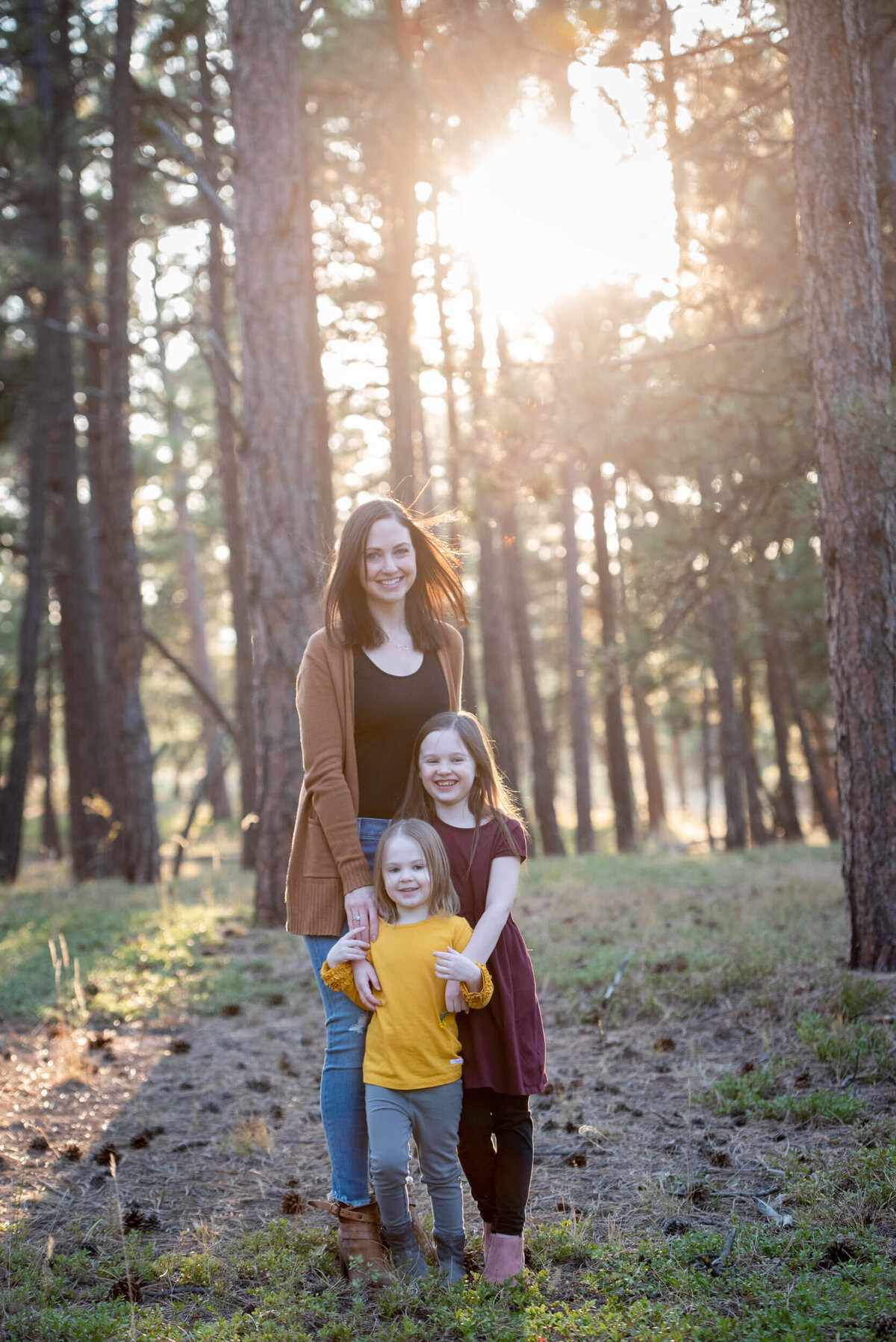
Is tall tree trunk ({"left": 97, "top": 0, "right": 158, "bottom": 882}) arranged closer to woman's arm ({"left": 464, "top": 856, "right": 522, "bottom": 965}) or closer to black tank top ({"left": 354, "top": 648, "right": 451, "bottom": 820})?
black tank top ({"left": 354, "top": 648, "right": 451, "bottom": 820})

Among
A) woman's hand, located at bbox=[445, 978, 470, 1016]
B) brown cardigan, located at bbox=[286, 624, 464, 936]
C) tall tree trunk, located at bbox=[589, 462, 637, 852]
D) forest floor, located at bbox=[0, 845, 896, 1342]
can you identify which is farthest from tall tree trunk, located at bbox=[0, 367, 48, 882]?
woman's hand, located at bbox=[445, 978, 470, 1016]

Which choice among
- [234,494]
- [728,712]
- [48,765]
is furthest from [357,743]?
[48,765]

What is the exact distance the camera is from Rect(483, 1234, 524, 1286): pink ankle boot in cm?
303

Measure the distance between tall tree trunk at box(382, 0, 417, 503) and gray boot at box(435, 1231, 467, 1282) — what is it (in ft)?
29.8

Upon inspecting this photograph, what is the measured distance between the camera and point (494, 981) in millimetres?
3170

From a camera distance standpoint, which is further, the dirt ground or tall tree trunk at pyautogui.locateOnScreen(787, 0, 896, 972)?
tall tree trunk at pyautogui.locateOnScreen(787, 0, 896, 972)

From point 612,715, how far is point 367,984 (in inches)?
528

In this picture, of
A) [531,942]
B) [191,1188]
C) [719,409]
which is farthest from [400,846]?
[719,409]

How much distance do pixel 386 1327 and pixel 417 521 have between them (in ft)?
8.34

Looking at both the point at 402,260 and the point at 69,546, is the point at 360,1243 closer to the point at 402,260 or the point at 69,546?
the point at 402,260

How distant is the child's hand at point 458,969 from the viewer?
2971 millimetres

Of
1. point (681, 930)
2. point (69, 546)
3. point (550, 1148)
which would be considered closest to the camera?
point (550, 1148)

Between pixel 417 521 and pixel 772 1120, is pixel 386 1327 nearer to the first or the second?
pixel 772 1120

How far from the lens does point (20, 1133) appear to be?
4.54 meters
